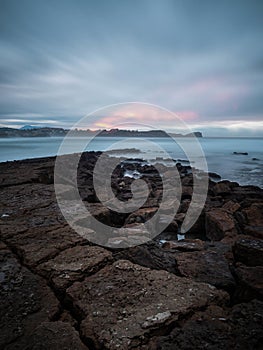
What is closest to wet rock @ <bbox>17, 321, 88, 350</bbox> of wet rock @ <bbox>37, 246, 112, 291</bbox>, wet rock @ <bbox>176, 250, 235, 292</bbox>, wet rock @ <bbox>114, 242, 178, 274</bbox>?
wet rock @ <bbox>37, 246, 112, 291</bbox>

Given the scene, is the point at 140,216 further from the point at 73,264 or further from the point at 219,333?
the point at 219,333

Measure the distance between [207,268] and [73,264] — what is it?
158cm

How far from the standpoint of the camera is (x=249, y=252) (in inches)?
119

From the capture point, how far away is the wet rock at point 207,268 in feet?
8.40

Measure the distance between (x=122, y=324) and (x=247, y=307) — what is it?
1086 mm

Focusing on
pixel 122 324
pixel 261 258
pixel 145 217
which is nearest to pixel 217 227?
pixel 145 217

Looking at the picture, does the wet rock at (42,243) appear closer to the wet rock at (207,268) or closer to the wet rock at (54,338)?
the wet rock at (54,338)

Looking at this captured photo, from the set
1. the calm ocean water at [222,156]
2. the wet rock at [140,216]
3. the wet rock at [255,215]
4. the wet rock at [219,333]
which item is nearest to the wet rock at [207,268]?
the wet rock at [219,333]

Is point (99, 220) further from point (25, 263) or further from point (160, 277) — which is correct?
point (160, 277)

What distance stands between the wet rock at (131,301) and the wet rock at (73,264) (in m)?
0.10

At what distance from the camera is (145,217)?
18.1 feet

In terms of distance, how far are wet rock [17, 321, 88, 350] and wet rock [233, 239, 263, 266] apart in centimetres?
230

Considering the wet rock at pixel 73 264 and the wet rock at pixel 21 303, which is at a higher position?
the wet rock at pixel 73 264

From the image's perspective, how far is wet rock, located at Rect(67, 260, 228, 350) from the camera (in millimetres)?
1767
